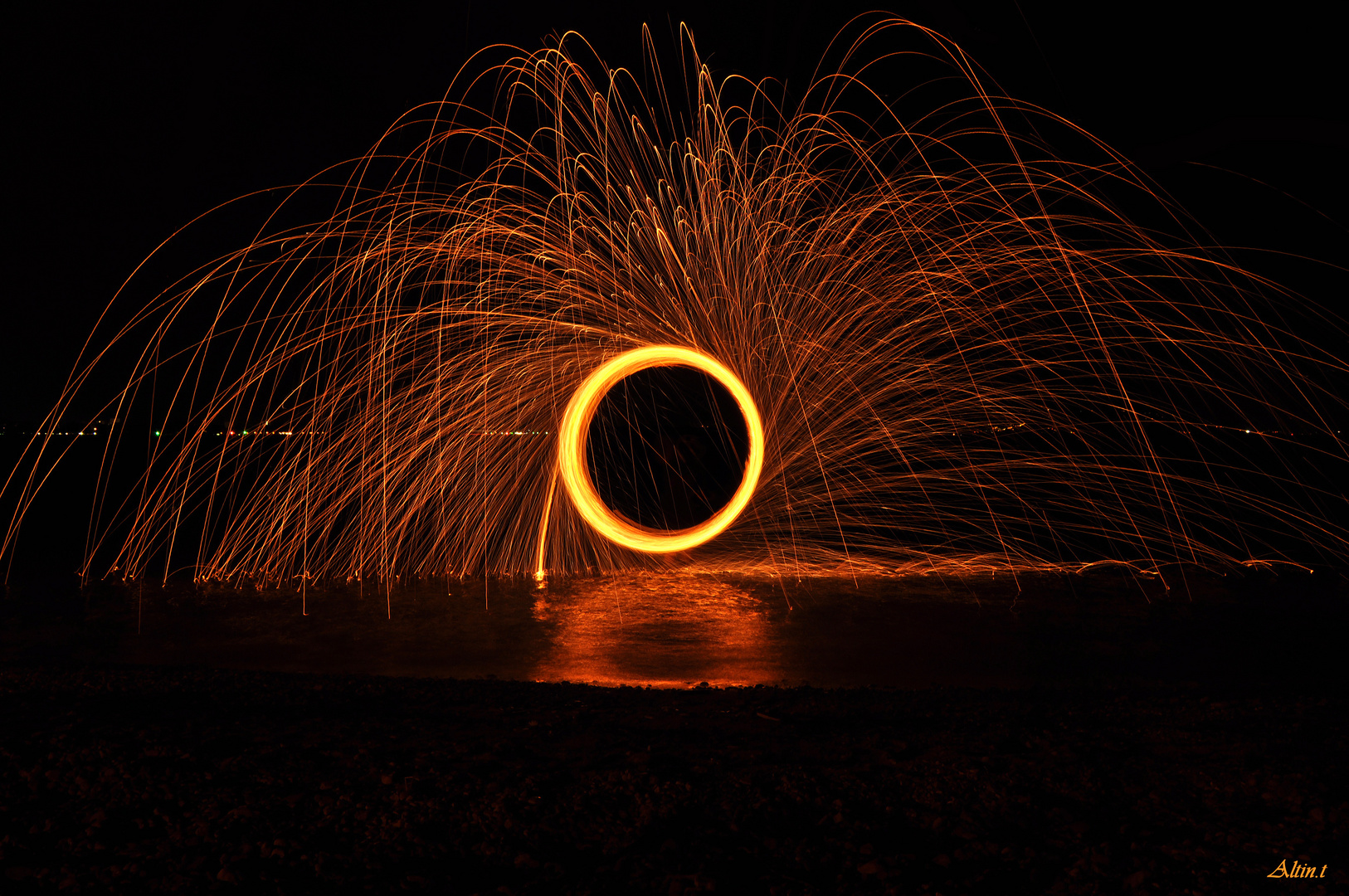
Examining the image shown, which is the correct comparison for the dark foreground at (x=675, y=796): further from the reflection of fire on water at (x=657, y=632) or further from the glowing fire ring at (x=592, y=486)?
the glowing fire ring at (x=592, y=486)

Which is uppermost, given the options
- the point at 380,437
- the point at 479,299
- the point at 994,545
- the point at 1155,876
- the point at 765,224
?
the point at 765,224

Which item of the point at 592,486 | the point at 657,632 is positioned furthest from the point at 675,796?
the point at 592,486

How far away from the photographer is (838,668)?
6102 millimetres

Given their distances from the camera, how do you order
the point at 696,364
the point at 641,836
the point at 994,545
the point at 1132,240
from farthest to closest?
the point at 994,545, the point at 696,364, the point at 1132,240, the point at 641,836

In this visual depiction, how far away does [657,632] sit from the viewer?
7.25m

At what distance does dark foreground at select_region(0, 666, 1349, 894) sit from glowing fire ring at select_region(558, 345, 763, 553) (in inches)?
183

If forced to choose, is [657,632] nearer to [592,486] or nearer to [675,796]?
[592,486]

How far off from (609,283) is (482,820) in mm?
8013

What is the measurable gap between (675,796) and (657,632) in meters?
3.69

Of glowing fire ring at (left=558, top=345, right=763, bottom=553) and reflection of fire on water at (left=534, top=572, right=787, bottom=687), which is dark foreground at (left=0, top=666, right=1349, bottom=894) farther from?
glowing fire ring at (left=558, top=345, right=763, bottom=553)

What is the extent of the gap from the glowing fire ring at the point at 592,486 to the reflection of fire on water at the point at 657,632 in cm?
46

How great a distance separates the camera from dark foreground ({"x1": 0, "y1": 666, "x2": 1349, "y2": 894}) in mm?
3033

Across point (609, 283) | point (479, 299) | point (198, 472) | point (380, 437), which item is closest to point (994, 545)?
point (609, 283)

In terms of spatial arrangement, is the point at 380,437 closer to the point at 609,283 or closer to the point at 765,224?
the point at 609,283
